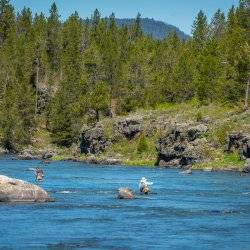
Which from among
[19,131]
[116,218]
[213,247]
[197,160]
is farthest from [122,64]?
[213,247]

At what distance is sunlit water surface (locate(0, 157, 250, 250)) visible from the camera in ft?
136

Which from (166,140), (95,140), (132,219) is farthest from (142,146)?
(132,219)

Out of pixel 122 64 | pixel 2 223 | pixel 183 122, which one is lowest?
pixel 2 223

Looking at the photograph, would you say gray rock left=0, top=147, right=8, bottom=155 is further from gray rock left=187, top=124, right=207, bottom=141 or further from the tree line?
gray rock left=187, top=124, right=207, bottom=141

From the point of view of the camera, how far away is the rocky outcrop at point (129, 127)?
146375 mm

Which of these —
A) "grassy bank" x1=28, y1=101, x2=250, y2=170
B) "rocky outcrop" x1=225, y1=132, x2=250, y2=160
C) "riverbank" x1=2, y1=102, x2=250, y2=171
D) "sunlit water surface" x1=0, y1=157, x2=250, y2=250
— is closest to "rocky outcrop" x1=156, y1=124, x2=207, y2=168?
"riverbank" x1=2, y1=102, x2=250, y2=171

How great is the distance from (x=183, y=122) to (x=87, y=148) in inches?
1057

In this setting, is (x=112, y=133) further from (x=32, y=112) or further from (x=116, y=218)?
(x=116, y=218)

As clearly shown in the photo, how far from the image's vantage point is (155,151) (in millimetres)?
136375

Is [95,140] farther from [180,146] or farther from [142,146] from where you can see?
[180,146]

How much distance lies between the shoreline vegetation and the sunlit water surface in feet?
126

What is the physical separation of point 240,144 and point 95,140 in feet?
137

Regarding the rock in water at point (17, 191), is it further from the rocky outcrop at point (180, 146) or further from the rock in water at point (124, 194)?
the rocky outcrop at point (180, 146)

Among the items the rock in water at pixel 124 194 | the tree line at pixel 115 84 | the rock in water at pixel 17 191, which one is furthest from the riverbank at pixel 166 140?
the rock in water at pixel 17 191
